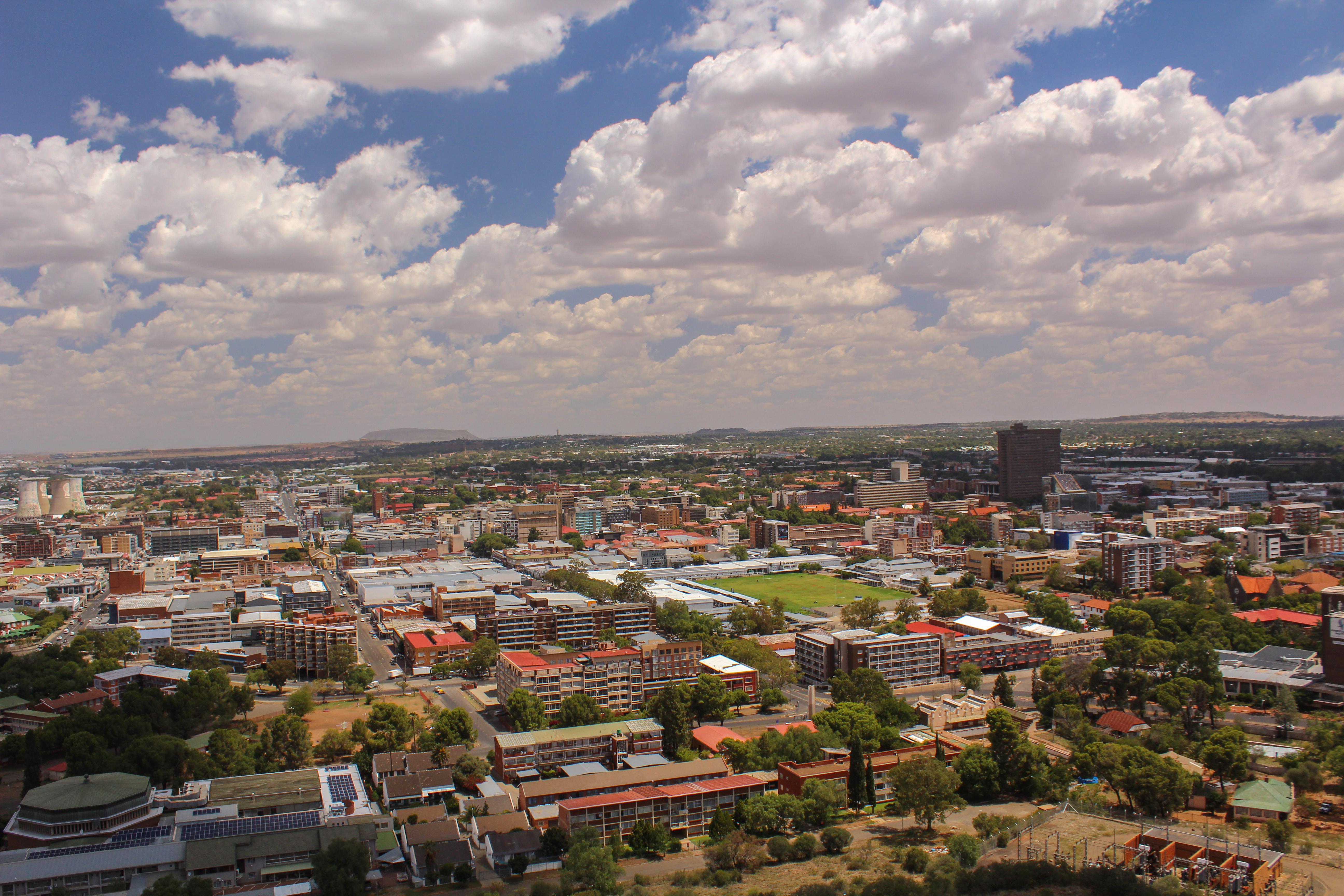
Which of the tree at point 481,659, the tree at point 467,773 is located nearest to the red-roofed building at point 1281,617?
the tree at point 481,659

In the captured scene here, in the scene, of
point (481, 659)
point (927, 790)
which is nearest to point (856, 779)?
point (927, 790)

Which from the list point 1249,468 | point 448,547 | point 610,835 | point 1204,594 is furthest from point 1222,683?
point 1249,468

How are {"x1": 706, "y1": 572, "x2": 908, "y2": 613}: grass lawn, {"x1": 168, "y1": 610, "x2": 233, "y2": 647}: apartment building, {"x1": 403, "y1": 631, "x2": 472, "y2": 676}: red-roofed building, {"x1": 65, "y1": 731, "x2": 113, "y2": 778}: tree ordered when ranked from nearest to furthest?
{"x1": 65, "y1": 731, "x2": 113, "y2": 778}: tree
{"x1": 403, "y1": 631, "x2": 472, "y2": 676}: red-roofed building
{"x1": 168, "y1": 610, "x2": 233, "y2": 647}: apartment building
{"x1": 706, "y1": 572, "x2": 908, "y2": 613}: grass lawn

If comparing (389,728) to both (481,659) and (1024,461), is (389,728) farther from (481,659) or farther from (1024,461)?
(1024,461)

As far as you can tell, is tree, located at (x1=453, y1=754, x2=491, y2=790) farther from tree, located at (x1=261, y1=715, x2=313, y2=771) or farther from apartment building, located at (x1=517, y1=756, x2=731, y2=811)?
tree, located at (x1=261, y1=715, x2=313, y2=771)

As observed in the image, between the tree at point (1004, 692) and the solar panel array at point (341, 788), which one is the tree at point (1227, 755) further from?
the solar panel array at point (341, 788)

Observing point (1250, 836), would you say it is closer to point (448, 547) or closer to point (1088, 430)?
point (448, 547)

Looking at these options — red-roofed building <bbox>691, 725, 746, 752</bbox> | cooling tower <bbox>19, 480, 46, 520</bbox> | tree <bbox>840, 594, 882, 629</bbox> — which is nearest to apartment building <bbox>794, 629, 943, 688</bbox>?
tree <bbox>840, 594, 882, 629</bbox>
